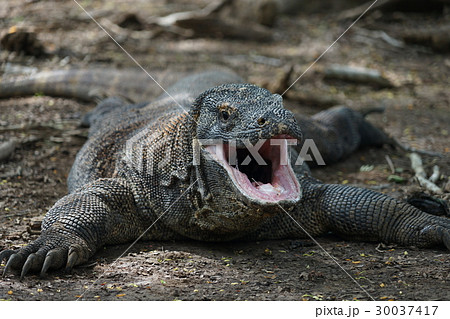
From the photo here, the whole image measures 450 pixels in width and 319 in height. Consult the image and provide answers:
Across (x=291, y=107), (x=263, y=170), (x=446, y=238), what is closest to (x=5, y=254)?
(x=263, y=170)

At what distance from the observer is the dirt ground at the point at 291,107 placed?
3.77 m

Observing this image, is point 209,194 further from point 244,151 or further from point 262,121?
point 262,121

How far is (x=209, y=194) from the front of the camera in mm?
4305

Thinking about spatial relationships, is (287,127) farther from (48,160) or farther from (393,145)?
(393,145)

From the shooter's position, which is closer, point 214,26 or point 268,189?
point 268,189

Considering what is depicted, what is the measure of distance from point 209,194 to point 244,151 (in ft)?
1.33

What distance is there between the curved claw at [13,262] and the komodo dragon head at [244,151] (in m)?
1.31

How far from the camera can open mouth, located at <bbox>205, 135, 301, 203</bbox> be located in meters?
3.87

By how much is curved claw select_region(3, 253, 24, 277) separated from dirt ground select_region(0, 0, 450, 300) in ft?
0.21

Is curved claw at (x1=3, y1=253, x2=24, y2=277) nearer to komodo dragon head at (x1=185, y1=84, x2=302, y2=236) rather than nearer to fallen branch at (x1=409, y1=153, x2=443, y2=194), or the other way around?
komodo dragon head at (x1=185, y1=84, x2=302, y2=236)

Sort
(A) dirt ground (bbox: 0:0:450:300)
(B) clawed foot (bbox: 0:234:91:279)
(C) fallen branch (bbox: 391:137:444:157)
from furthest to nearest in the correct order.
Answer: (C) fallen branch (bbox: 391:137:444:157)
(B) clawed foot (bbox: 0:234:91:279)
(A) dirt ground (bbox: 0:0:450:300)

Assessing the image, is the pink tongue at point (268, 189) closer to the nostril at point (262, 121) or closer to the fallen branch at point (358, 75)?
the nostril at point (262, 121)

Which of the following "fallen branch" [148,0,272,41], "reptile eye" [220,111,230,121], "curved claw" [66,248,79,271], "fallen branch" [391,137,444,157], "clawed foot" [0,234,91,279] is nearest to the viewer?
"clawed foot" [0,234,91,279]

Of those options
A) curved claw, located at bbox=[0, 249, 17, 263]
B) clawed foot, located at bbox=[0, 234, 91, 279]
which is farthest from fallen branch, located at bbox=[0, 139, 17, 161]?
curved claw, located at bbox=[0, 249, 17, 263]
